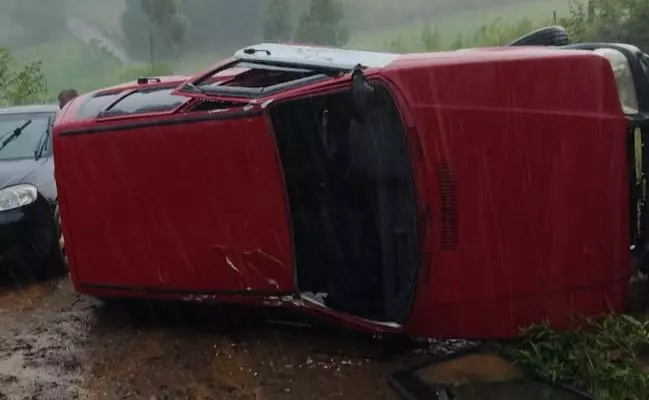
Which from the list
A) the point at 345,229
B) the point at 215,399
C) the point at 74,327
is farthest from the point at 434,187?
the point at 74,327

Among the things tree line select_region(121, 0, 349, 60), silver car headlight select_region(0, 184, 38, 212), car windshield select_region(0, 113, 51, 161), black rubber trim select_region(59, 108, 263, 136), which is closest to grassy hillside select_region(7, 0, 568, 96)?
tree line select_region(121, 0, 349, 60)

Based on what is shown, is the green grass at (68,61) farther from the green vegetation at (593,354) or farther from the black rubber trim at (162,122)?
the green vegetation at (593,354)

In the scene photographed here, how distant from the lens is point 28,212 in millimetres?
5148

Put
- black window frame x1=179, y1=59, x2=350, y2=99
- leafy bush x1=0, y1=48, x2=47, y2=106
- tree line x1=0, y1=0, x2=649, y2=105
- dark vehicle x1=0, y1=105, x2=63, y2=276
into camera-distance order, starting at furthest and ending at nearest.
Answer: leafy bush x1=0, y1=48, x2=47, y2=106, tree line x1=0, y1=0, x2=649, y2=105, dark vehicle x1=0, y1=105, x2=63, y2=276, black window frame x1=179, y1=59, x2=350, y2=99

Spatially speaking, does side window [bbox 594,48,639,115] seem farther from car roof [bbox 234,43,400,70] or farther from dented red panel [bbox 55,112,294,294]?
dented red panel [bbox 55,112,294,294]

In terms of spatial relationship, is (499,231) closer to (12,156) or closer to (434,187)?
(434,187)

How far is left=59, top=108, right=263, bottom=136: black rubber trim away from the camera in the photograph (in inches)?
142

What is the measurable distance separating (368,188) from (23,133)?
3.67 metres

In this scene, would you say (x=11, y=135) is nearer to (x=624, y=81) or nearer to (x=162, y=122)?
(x=162, y=122)

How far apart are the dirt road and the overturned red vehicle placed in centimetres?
30

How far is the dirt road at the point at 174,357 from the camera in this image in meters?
3.55

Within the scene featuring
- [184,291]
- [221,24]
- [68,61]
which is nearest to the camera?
[184,291]

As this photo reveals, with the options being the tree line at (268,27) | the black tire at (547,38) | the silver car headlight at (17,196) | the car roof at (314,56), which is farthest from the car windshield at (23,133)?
the black tire at (547,38)

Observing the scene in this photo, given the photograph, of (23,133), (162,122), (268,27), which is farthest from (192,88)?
(268,27)
